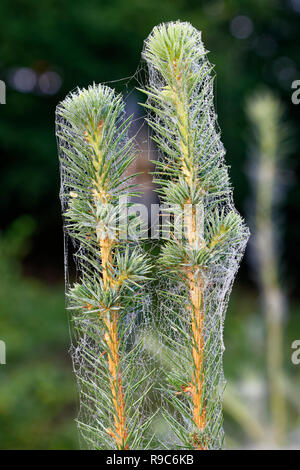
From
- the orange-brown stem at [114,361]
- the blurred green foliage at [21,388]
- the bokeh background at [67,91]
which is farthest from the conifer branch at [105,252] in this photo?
the bokeh background at [67,91]

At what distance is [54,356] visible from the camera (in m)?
4.38

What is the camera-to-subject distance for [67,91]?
599 cm

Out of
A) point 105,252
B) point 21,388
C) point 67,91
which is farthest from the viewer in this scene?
point 67,91

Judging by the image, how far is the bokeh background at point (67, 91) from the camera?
3.69m

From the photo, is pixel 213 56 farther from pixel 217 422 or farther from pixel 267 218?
pixel 217 422

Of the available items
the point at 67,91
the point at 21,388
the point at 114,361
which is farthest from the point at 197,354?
the point at 67,91

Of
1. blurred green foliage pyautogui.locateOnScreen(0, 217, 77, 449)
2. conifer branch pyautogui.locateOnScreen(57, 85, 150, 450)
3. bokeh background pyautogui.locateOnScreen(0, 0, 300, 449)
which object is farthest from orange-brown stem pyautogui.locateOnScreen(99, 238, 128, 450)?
bokeh background pyautogui.locateOnScreen(0, 0, 300, 449)

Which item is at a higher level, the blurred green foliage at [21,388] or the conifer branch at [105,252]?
the conifer branch at [105,252]

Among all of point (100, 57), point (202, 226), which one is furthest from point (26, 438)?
point (100, 57)

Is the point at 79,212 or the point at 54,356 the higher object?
the point at 79,212

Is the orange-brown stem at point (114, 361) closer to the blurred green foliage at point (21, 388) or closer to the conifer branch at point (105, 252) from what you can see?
the conifer branch at point (105, 252)

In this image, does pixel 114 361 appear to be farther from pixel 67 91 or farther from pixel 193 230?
pixel 67 91

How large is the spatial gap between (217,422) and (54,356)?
4200 millimetres

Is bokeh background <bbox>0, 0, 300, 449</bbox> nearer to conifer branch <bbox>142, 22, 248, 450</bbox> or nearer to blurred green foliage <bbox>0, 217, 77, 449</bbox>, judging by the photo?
blurred green foliage <bbox>0, 217, 77, 449</bbox>
